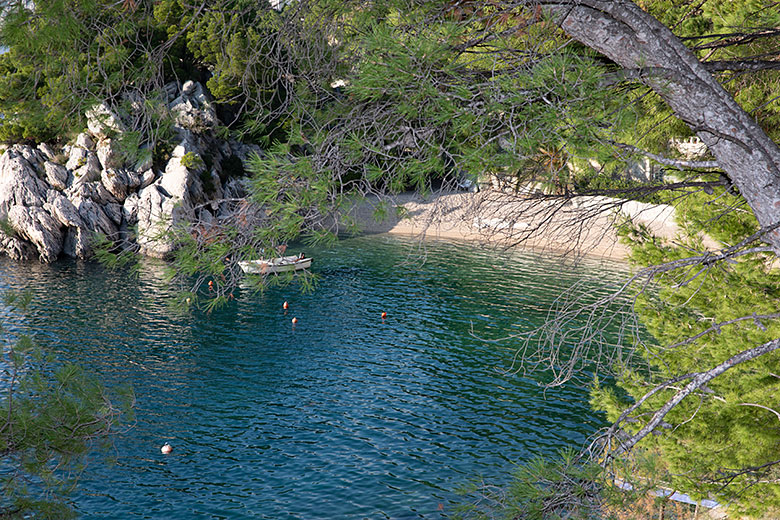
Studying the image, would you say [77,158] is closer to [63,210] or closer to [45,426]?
[63,210]

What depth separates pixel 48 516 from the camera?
776 cm

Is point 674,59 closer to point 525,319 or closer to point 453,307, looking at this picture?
point 525,319

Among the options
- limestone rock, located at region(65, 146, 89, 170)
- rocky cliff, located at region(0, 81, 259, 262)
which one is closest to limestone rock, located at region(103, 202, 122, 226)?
rocky cliff, located at region(0, 81, 259, 262)

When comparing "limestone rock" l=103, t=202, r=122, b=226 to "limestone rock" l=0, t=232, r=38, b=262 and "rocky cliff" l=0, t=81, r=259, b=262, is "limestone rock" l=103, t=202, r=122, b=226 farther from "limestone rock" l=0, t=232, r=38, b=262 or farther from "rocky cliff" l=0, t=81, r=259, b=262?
"limestone rock" l=0, t=232, r=38, b=262

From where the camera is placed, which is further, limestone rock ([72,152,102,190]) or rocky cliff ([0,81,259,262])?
limestone rock ([72,152,102,190])

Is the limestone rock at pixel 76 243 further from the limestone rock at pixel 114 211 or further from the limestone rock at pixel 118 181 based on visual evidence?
the limestone rock at pixel 118 181

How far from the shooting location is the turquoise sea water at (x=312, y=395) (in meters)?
15.1

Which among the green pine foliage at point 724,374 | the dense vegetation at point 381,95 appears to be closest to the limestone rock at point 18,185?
the dense vegetation at point 381,95

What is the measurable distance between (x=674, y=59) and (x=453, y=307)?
25934 millimetres

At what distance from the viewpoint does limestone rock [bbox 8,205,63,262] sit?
36688mm

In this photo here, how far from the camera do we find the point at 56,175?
129 feet

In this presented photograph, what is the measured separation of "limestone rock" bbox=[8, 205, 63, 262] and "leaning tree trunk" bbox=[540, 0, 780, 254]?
38.6 metres

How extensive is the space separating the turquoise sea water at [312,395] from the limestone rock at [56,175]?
777cm

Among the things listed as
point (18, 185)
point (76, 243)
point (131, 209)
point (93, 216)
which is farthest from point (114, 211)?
point (18, 185)
